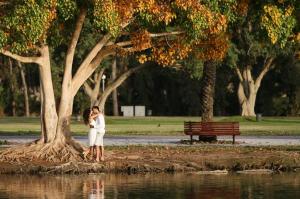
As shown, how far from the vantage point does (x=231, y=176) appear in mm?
27859

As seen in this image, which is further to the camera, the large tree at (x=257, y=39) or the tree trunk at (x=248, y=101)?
the tree trunk at (x=248, y=101)

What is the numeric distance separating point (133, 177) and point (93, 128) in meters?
4.38

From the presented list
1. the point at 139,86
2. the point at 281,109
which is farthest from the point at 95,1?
the point at 139,86

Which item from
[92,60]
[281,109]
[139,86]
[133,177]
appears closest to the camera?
[133,177]

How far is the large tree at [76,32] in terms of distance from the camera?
29.7m

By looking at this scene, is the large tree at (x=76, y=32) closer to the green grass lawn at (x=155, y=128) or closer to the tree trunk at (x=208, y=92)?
the tree trunk at (x=208, y=92)

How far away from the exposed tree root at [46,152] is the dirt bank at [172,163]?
0.71 m

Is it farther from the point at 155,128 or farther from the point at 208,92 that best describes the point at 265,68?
the point at 208,92

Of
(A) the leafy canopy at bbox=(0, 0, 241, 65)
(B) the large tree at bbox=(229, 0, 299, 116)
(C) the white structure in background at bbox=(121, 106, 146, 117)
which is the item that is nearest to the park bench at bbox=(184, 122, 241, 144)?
(B) the large tree at bbox=(229, 0, 299, 116)

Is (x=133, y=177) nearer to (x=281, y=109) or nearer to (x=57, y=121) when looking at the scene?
(x=57, y=121)

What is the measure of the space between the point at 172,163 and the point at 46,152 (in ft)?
14.1

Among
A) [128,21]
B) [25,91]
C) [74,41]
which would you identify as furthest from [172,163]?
[25,91]

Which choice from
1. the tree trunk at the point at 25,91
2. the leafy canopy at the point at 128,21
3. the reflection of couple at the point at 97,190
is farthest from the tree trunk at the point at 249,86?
the reflection of couple at the point at 97,190

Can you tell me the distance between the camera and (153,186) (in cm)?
2478
